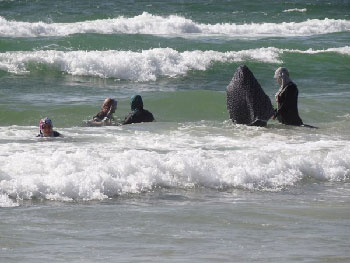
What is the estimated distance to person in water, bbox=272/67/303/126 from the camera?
562 inches

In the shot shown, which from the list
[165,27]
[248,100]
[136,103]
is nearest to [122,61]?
[136,103]

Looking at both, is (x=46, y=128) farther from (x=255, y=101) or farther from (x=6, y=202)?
(x=6, y=202)

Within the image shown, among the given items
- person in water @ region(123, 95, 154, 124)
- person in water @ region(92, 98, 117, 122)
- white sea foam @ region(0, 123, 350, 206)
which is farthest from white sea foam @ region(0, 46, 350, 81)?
white sea foam @ region(0, 123, 350, 206)

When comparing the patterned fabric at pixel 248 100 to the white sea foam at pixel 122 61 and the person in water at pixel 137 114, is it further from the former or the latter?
the white sea foam at pixel 122 61

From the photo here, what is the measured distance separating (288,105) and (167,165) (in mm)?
3687

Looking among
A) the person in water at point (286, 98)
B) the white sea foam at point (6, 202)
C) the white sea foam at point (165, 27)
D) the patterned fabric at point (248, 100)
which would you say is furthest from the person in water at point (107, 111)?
the white sea foam at point (165, 27)

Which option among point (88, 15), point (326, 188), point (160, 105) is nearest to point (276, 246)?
point (326, 188)

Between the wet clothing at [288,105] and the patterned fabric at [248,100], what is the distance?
0.56ft

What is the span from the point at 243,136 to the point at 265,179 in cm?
257

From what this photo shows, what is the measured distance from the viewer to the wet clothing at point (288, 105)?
1428cm

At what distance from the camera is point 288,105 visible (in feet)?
47.6

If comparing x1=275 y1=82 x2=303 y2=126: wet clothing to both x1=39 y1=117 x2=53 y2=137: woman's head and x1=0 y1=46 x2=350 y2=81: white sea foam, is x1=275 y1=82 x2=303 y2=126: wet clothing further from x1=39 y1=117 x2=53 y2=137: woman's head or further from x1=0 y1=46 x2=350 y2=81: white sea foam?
x1=0 y1=46 x2=350 y2=81: white sea foam

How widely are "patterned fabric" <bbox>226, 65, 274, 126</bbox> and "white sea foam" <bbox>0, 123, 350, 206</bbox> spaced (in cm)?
39

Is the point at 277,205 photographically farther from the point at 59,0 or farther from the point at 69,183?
the point at 59,0
